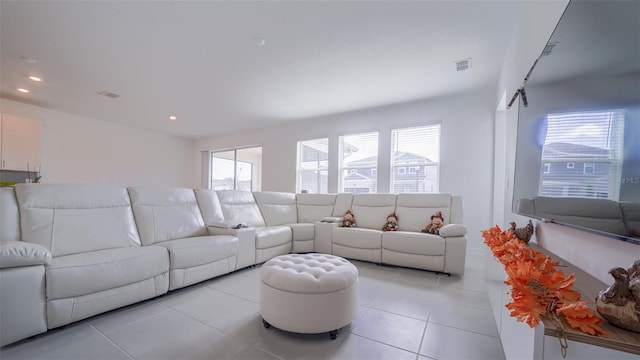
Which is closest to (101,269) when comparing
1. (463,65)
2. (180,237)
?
(180,237)

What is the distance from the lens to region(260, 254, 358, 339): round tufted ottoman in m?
1.54

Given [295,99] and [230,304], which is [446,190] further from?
[230,304]

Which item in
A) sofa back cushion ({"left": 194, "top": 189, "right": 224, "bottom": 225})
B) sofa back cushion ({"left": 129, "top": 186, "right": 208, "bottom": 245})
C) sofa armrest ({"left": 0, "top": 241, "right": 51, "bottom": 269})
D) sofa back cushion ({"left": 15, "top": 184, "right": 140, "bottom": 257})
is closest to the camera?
sofa armrest ({"left": 0, "top": 241, "right": 51, "bottom": 269})

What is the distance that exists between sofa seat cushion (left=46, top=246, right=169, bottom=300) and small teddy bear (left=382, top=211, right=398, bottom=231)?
2.61m

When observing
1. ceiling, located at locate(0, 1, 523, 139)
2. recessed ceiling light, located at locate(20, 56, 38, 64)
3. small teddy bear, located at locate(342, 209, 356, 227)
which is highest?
ceiling, located at locate(0, 1, 523, 139)

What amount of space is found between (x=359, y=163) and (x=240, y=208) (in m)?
2.54

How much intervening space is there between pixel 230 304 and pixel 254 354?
722mm

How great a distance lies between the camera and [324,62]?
119 inches

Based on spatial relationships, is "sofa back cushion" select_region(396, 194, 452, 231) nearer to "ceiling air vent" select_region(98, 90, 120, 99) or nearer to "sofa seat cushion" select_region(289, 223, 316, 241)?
"sofa seat cushion" select_region(289, 223, 316, 241)

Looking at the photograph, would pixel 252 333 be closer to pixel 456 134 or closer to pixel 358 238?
pixel 358 238

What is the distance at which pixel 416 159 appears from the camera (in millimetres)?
4410

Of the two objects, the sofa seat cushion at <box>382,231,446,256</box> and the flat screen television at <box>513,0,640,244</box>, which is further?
the sofa seat cushion at <box>382,231,446,256</box>

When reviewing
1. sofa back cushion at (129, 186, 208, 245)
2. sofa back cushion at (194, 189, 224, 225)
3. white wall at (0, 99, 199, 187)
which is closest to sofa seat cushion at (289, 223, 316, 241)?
sofa back cushion at (194, 189, 224, 225)

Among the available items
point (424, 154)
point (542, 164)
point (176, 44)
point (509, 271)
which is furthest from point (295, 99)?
point (509, 271)
